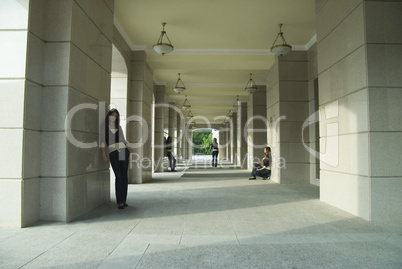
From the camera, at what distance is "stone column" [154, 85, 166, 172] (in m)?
14.2

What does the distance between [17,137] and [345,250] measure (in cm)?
453

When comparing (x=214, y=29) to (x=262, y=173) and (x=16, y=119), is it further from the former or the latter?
(x=16, y=119)

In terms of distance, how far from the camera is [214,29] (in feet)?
27.9

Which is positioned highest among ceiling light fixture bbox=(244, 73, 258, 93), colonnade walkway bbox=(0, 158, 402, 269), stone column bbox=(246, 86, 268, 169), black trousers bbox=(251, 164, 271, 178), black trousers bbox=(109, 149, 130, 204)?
ceiling light fixture bbox=(244, 73, 258, 93)

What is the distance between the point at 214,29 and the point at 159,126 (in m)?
7.00

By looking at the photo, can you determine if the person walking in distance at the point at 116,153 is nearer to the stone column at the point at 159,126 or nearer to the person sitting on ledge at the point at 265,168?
the person sitting on ledge at the point at 265,168

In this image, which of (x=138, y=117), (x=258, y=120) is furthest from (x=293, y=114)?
(x=258, y=120)

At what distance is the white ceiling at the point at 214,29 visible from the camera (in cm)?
718

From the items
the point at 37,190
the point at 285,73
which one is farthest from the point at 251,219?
the point at 285,73

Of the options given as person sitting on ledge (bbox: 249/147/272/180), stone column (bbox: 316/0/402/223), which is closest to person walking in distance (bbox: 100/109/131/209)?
stone column (bbox: 316/0/402/223)

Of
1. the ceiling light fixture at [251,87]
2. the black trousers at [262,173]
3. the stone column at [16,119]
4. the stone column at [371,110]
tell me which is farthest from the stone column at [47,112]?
the ceiling light fixture at [251,87]

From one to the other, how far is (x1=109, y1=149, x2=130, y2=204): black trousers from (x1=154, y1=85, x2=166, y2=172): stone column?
339 inches

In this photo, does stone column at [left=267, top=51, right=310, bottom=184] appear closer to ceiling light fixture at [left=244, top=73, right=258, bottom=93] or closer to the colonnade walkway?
ceiling light fixture at [left=244, top=73, right=258, bottom=93]

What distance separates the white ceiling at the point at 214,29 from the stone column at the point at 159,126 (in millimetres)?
1862
